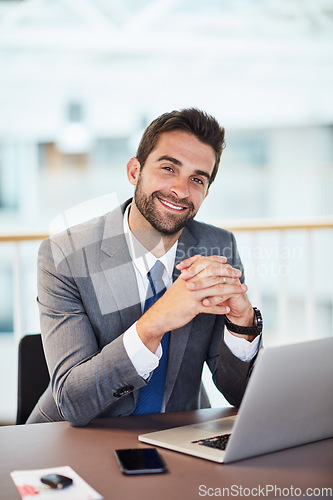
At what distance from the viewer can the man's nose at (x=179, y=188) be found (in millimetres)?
1524

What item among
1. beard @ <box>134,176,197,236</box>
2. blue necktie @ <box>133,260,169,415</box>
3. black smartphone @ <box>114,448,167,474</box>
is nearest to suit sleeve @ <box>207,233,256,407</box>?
blue necktie @ <box>133,260,169,415</box>

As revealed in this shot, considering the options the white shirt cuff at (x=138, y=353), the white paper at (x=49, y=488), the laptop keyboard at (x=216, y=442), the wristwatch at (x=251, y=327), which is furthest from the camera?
the wristwatch at (x=251, y=327)

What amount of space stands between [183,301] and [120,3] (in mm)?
5867

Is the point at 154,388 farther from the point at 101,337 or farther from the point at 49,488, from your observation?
the point at 49,488

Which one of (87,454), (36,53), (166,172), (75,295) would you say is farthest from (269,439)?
(36,53)

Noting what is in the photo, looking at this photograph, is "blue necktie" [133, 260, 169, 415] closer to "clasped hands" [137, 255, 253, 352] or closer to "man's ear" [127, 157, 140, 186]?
"clasped hands" [137, 255, 253, 352]

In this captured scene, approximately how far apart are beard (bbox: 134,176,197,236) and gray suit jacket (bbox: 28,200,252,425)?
0.19 ft

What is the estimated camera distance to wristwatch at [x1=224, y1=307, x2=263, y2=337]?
1.32 meters

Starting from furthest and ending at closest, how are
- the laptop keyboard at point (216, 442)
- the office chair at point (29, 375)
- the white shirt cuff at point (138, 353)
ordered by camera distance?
the office chair at point (29, 375) → the white shirt cuff at point (138, 353) → the laptop keyboard at point (216, 442)

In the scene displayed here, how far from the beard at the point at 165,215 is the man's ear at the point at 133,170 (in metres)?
0.09

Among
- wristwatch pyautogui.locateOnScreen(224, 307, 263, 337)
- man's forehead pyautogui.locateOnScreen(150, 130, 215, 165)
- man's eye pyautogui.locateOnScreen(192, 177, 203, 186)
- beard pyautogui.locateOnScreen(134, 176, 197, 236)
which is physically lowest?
wristwatch pyautogui.locateOnScreen(224, 307, 263, 337)

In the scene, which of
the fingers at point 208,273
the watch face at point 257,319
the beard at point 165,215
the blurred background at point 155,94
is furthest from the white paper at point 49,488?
the blurred background at point 155,94

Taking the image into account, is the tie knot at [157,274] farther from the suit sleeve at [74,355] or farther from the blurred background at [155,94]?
the blurred background at [155,94]

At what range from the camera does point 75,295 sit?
1367 millimetres
